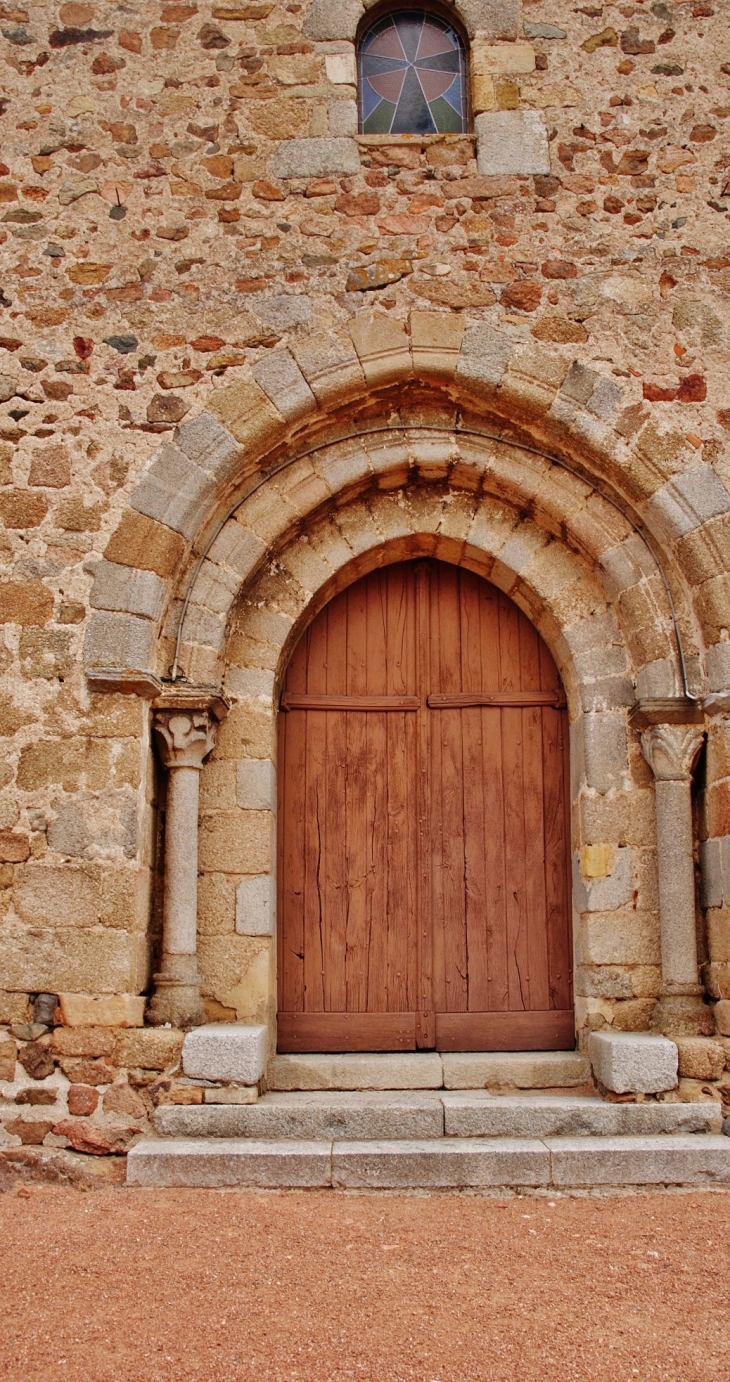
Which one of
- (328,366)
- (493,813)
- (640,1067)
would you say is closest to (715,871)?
(640,1067)

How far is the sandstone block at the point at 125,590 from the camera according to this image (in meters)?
4.83

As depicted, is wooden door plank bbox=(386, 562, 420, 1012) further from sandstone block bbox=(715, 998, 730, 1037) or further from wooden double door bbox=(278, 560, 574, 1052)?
sandstone block bbox=(715, 998, 730, 1037)

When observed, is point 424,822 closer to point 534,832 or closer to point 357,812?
point 357,812

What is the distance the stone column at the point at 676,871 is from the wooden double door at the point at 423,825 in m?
0.56

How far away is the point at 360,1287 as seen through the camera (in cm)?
328

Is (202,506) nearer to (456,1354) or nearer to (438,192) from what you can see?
(438,192)

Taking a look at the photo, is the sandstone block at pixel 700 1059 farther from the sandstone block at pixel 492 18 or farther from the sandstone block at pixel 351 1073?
the sandstone block at pixel 492 18

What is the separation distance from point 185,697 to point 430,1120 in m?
2.07

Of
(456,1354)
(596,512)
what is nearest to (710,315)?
(596,512)

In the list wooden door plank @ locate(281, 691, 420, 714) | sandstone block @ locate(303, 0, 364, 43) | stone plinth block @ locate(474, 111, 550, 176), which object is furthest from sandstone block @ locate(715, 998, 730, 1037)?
sandstone block @ locate(303, 0, 364, 43)

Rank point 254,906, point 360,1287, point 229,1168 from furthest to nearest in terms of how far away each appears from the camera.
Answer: point 254,906 → point 229,1168 → point 360,1287

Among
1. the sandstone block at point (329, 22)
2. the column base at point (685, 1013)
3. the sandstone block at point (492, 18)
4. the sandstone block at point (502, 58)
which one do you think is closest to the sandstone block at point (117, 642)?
the column base at point (685, 1013)

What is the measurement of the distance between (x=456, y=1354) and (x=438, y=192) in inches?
188

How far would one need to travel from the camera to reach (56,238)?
5180 millimetres
